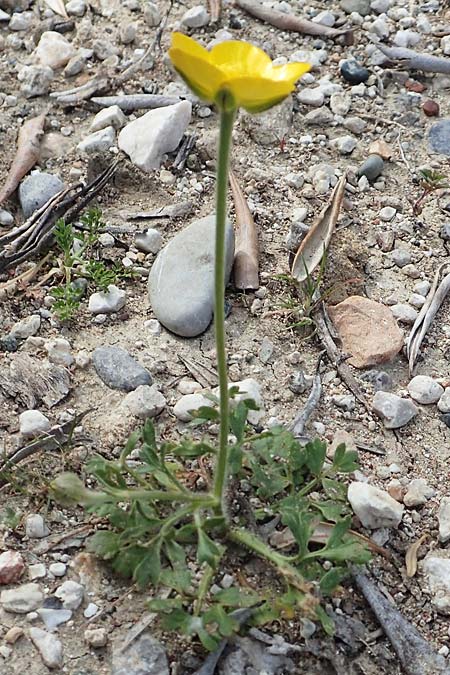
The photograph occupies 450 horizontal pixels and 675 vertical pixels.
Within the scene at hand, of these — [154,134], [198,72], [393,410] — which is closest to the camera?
[198,72]

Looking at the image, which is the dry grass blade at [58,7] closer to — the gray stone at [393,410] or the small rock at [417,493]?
the gray stone at [393,410]

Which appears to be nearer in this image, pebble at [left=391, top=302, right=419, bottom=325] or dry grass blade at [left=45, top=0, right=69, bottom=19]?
pebble at [left=391, top=302, right=419, bottom=325]

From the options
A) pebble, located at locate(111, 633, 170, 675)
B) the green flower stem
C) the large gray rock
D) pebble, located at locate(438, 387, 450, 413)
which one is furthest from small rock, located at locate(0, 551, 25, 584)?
pebble, located at locate(438, 387, 450, 413)

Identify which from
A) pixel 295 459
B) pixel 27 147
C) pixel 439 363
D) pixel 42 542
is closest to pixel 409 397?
pixel 439 363

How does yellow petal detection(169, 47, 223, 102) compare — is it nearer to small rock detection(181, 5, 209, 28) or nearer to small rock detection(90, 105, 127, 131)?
small rock detection(90, 105, 127, 131)

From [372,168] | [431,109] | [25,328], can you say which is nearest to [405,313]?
[372,168]

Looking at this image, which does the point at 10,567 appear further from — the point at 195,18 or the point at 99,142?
the point at 195,18

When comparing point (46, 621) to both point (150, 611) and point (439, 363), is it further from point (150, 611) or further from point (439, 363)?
point (439, 363)

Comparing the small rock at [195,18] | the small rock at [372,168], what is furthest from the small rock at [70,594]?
the small rock at [195,18]
